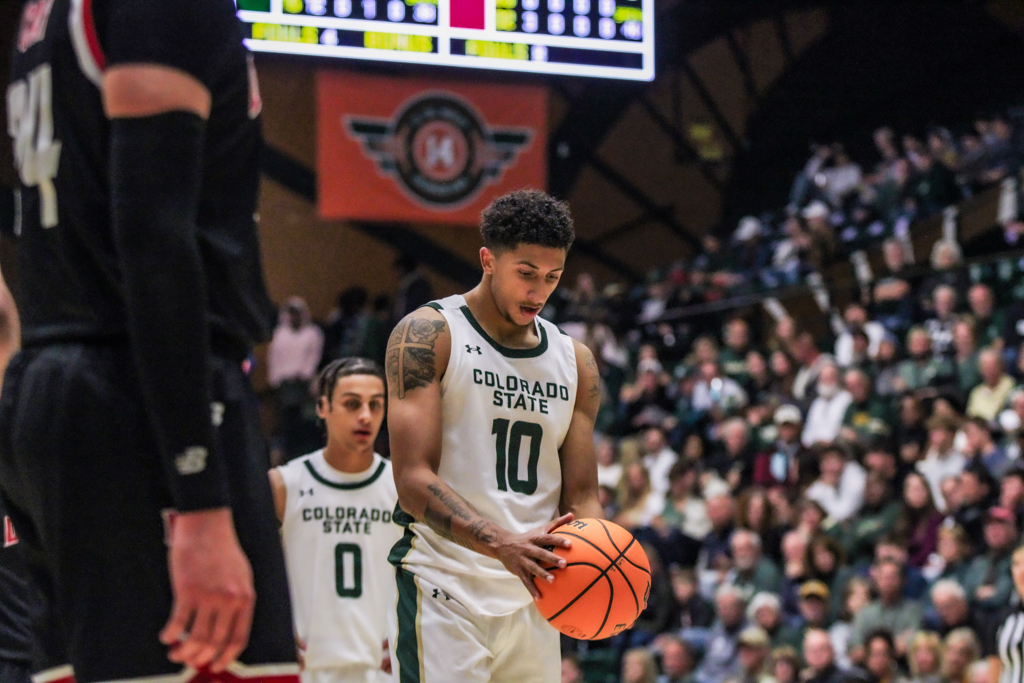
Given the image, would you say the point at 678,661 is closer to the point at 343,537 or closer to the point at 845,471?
the point at 845,471

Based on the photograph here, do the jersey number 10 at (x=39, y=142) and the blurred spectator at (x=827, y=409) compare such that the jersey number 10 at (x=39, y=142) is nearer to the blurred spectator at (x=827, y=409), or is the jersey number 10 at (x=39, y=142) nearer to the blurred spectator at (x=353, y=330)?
the blurred spectator at (x=827, y=409)

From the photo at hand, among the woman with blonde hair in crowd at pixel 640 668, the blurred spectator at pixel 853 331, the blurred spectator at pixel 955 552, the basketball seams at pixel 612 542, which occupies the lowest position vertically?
the woman with blonde hair in crowd at pixel 640 668

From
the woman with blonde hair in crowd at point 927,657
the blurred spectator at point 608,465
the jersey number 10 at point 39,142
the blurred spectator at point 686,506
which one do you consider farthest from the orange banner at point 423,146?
the jersey number 10 at point 39,142

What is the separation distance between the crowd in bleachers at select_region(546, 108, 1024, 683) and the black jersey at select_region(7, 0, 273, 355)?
246 inches

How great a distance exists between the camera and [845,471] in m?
9.56

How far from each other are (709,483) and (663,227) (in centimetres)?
1043

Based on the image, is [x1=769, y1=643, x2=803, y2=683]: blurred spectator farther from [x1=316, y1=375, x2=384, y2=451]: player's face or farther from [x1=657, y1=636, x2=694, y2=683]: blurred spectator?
[x1=316, y1=375, x2=384, y2=451]: player's face

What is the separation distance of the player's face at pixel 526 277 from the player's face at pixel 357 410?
1474mm

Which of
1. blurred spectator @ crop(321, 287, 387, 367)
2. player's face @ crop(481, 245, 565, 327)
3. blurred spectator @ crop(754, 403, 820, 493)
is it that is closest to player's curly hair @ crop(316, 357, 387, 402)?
player's face @ crop(481, 245, 565, 327)

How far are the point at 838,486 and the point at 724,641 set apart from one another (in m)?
1.61

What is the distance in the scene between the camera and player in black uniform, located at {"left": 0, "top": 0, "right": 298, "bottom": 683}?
1.96 meters

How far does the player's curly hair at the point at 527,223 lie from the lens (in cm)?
398

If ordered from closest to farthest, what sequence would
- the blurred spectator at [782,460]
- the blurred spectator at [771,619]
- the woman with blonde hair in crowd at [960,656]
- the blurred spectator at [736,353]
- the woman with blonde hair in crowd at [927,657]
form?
the woman with blonde hair in crowd at [960,656] → the woman with blonde hair in crowd at [927,657] → the blurred spectator at [771,619] → the blurred spectator at [782,460] → the blurred spectator at [736,353]

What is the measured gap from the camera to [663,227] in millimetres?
20375
